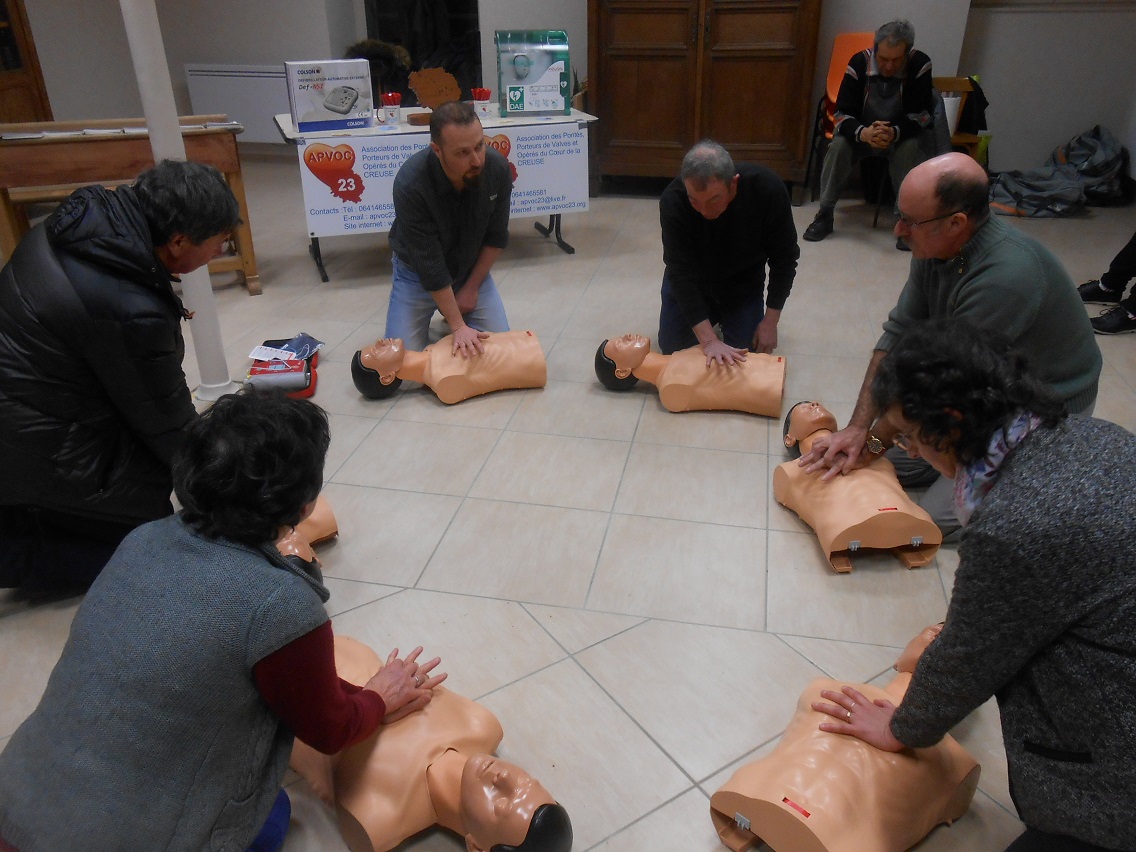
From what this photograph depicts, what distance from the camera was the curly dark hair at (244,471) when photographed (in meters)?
1.12

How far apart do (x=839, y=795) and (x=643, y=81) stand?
4777 mm

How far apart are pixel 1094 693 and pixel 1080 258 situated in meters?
4.14

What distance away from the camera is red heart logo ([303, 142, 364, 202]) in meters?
3.97

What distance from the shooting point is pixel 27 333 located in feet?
5.86

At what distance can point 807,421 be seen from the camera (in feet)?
8.16

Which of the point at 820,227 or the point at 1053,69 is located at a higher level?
the point at 1053,69

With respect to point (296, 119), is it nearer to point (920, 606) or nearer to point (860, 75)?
point (860, 75)

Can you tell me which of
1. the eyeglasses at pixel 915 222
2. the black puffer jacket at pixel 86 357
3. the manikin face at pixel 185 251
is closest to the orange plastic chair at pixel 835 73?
the eyeglasses at pixel 915 222

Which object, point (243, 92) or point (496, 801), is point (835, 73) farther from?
point (496, 801)

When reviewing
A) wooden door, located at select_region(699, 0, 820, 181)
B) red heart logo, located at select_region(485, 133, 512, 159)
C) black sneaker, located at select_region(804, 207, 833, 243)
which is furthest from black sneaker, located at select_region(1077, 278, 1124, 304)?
red heart logo, located at select_region(485, 133, 512, 159)

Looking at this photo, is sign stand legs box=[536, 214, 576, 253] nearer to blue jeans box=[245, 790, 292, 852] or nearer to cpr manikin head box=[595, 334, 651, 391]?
cpr manikin head box=[595, 334, 651, 391]

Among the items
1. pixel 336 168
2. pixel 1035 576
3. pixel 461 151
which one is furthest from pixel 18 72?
pixel 1035 576

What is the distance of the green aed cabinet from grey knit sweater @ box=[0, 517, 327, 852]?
370 cm

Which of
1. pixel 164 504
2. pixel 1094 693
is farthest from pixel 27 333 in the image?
pixel 1094 693
